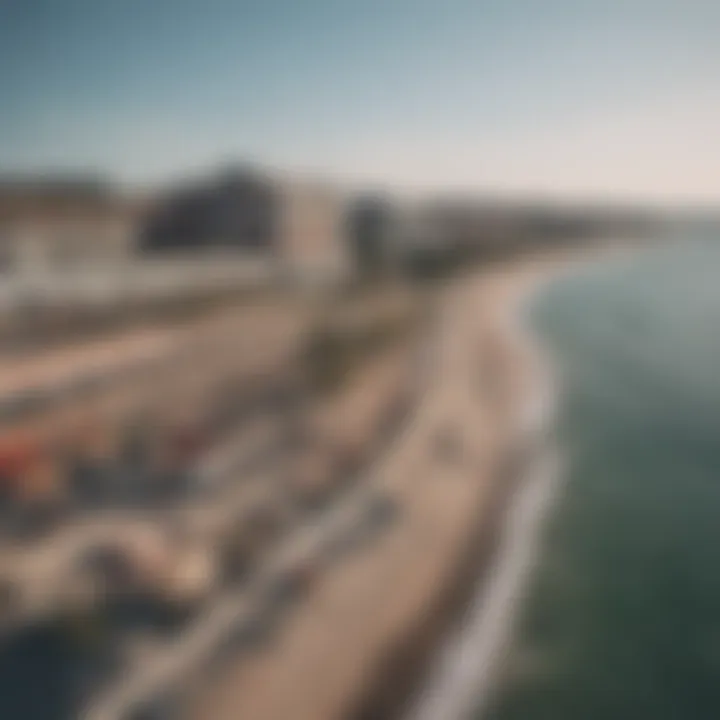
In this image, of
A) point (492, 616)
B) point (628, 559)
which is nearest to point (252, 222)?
point (628, 559)

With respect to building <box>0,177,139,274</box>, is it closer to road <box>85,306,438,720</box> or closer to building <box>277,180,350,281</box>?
building <box>277,180,350,281</box>

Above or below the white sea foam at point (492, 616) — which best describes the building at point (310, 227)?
above

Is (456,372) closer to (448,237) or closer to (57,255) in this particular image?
(57,255)

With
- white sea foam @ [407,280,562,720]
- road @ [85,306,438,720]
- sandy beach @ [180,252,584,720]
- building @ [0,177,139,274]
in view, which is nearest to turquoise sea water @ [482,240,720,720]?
white sea foam @ [407,280,562,720]

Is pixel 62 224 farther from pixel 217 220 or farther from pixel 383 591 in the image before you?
pixel 383 591

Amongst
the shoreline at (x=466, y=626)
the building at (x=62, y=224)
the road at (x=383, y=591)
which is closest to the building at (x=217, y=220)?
the building at (x=62, y=224)

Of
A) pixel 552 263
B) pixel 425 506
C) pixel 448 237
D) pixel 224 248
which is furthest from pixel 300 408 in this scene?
pixel 552 263

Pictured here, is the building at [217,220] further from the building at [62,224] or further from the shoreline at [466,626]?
the shoreline at [466,626]
